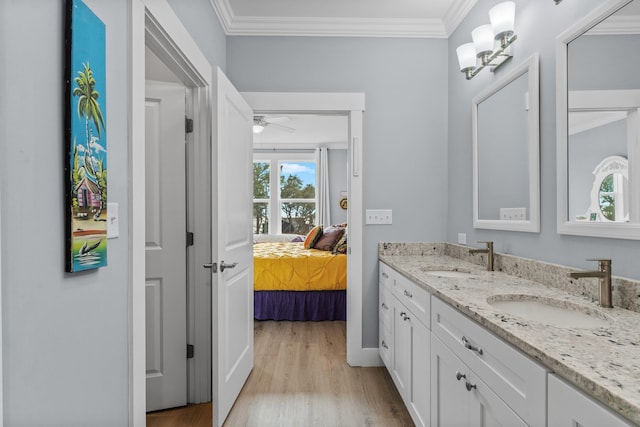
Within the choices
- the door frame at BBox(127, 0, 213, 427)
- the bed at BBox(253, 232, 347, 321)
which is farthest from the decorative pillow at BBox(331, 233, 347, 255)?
the door frame at BBox(127, 0, 213, 427)

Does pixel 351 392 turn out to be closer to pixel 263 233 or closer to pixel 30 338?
pixel 30 338

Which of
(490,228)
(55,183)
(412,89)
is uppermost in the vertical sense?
(412,89)

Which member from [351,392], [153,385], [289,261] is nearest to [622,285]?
[351,392]

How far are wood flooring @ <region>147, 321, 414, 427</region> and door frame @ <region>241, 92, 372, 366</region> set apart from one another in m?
0.18

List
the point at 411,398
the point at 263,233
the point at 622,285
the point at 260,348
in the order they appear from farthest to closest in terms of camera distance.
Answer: the point at 263,233 → the point at 260,348 → the point at 411,398 → the point at 622,285

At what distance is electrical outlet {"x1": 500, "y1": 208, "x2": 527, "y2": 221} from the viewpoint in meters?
1.76

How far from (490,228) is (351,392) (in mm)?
1375

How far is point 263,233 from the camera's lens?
6.55 m

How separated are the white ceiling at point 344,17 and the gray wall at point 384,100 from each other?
6cm

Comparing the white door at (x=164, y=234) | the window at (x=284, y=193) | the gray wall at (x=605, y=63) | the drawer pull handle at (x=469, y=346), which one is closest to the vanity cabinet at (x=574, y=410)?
the drawer pull handle at (x=469, y=346)

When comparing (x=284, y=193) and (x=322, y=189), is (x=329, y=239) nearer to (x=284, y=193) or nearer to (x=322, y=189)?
(x=322, y=189)

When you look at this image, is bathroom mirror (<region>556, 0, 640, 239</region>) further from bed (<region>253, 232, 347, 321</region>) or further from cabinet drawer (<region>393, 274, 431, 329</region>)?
bed (<region>253, 232, 347, 321</region>)

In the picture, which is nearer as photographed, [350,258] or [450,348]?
[450,348]

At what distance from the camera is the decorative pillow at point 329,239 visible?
4.25m
